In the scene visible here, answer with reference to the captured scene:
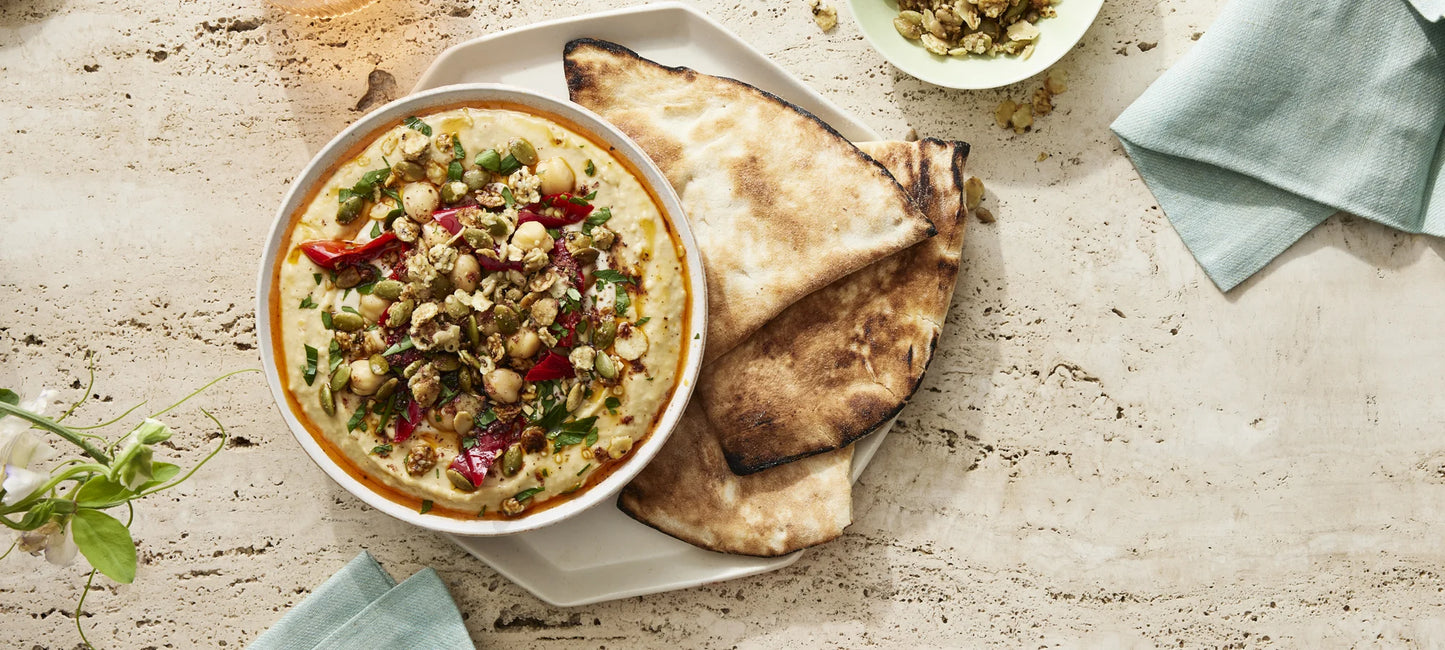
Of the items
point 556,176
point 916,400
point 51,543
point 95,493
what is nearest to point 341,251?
point 556,176

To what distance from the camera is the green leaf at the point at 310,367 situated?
2.69m

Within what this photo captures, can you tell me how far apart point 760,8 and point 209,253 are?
2.01 m

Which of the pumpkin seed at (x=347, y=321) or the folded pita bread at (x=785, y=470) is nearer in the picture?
the pumpkin seed at (x=347, y=321)

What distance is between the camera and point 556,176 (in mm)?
2660

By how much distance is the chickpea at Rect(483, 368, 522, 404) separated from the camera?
2.65 metres

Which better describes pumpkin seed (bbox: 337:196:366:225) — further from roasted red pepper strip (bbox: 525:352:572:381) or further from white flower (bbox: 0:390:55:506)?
white flower (bbox: 0:390:55:506)

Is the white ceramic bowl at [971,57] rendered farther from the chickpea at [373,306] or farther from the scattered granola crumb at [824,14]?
the chickpea at [373,306]

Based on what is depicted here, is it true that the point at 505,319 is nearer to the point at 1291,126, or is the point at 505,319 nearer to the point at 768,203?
the point at 768,203

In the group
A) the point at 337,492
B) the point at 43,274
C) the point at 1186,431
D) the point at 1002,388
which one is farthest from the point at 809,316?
the point at 43,274

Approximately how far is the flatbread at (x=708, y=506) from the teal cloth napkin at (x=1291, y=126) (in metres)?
1.47

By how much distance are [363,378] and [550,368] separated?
49 centimetres

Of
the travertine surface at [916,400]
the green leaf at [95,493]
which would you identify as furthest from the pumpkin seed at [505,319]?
the travertine surface at [916,400]

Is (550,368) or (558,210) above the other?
(558,210)

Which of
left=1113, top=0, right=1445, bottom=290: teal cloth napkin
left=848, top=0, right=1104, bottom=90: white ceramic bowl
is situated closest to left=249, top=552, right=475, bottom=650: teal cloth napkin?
left=848, top=0, right=1104, bottom=90: white ceramic bowl
